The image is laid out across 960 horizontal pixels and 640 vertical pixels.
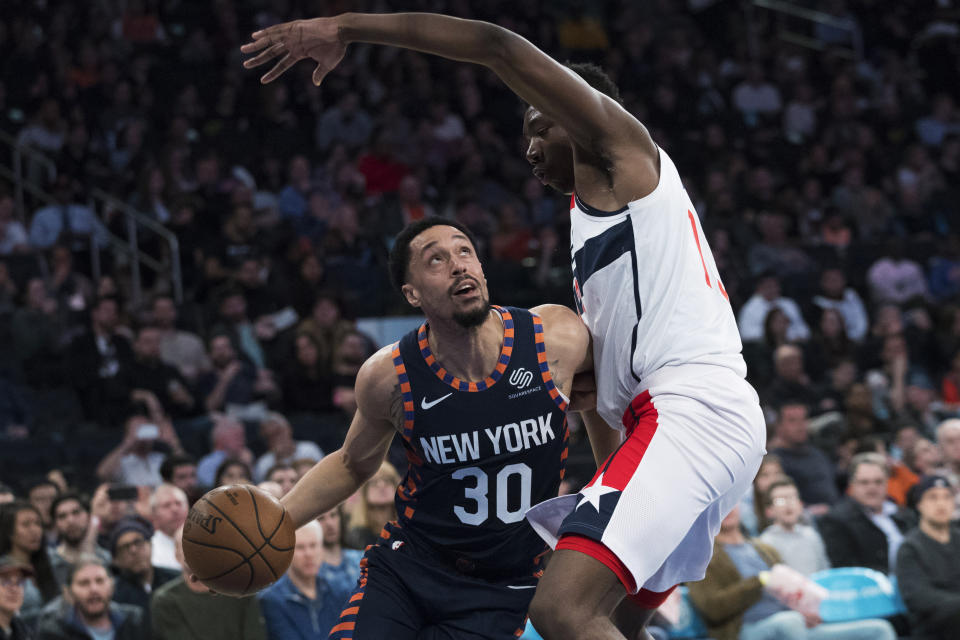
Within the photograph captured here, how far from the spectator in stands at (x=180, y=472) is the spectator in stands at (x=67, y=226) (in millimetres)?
4157

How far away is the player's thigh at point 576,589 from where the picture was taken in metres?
3.42

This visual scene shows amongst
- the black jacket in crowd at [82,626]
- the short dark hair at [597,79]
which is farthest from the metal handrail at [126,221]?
the short dark hair at [597,79]

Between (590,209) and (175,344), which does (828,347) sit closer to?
(175,344)

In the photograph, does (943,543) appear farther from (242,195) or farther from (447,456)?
(242,195)

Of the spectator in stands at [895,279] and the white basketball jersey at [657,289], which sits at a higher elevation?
the white basketball jersey at [657,289]

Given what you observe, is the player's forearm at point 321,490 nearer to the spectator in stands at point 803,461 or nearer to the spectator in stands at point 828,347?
the spectator in stands at point 803,461

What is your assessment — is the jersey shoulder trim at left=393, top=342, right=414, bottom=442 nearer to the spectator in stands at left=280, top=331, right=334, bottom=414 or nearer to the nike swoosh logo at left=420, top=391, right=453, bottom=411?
the nike swoosh logo at left=420, top=391, right=453, bottom=411

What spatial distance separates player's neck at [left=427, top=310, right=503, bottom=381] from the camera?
423 centimetres

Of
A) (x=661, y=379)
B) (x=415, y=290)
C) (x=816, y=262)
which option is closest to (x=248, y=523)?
(x=415, y=290)

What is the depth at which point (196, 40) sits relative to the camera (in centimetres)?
1436

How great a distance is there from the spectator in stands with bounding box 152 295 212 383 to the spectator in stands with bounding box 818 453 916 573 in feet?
A: 16.9

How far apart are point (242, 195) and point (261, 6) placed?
13.4ft

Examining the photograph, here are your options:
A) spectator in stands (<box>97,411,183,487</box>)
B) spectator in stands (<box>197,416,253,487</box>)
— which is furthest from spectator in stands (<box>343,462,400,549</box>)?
spectator in stands (<box>97,411,183,487</box>)

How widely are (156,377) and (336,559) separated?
3566mm
